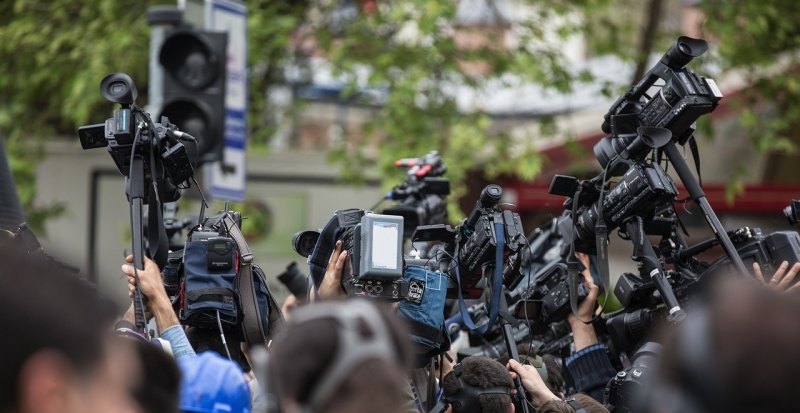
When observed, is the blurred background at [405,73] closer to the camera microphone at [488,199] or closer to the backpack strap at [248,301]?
the backpack strap at [248,301]

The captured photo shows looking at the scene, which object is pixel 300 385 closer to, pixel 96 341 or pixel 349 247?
pixel 96 341

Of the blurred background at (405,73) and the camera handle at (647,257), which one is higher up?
the blurred background at (405,73)

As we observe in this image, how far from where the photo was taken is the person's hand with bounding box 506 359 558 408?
439cm

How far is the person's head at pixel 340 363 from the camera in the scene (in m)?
2.23

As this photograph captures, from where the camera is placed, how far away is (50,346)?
217cm

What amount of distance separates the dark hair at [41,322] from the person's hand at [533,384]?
7.96 feet

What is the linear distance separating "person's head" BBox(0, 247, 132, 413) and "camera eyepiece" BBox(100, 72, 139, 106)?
262 cm

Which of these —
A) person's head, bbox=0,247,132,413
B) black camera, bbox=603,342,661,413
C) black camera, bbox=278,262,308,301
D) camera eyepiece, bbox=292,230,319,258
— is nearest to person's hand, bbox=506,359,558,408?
black camera, bbox=603,342,661,413

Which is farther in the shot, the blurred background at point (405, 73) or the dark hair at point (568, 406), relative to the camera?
the blurred background at point (405, 73)

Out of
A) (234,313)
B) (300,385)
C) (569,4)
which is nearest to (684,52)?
(234,313)

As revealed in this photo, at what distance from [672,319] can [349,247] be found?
1.29 metres

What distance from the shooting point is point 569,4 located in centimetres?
1234

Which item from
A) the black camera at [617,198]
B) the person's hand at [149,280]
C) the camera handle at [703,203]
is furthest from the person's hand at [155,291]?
the camera handle at [703,203]

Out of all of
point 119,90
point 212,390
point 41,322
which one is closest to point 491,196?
point 119,90
